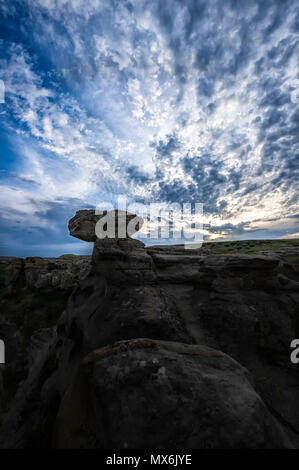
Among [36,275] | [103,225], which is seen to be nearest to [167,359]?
[103,225]

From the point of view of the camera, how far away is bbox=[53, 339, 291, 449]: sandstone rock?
15.3 ft

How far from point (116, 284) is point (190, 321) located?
5.56 metres

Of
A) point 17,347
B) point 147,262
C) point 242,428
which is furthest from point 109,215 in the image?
point 17,347

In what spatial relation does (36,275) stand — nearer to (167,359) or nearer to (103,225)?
(103,225)

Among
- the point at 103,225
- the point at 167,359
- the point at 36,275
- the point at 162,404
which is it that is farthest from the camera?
the point at 36,275

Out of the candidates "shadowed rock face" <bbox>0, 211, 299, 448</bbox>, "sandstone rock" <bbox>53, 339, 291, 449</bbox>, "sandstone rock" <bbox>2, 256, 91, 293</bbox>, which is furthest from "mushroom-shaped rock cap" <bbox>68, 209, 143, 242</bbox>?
"sandstone rock" <bbox>2, 256, 91, 293</bbox>

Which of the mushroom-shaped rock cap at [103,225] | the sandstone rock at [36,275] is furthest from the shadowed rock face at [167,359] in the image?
the sandstone rock at [36,275]

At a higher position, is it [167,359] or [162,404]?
[167,359]

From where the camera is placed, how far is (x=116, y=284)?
13.0 meters

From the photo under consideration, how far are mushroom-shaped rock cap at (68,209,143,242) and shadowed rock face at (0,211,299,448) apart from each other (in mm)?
233

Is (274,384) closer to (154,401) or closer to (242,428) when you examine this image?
(242,428)

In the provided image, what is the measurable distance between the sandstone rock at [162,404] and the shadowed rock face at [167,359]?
27mm

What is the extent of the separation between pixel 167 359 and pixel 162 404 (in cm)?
138

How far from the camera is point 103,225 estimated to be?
1852 centimetres
